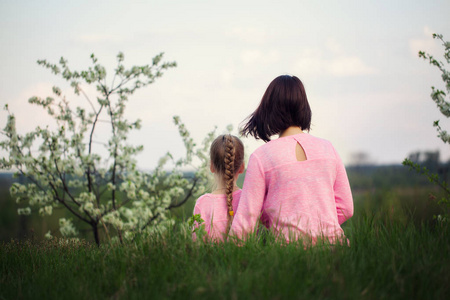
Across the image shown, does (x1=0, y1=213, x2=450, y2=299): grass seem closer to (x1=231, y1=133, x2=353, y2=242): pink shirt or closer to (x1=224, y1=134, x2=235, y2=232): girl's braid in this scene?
(x1=231, y1=133, x2=353, y2=242): pink shirt

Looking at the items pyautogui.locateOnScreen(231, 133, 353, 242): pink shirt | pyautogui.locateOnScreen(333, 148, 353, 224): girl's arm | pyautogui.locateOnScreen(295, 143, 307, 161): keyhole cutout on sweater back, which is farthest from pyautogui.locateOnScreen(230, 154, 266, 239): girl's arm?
pyautogui.locateOnScreen(333, 148, 353, 224): girl's arm

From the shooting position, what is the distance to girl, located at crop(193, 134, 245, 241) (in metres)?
3.13

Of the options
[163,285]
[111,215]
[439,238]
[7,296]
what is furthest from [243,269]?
[111,215]

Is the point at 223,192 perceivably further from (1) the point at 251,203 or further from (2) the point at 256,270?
(2) the point at 256,270

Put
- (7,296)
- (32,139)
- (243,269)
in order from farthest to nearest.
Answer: (32,139)
(7,296)
(243,269)

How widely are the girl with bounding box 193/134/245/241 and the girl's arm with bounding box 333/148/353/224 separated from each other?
0.77 m

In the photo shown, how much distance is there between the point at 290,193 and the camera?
269 cm

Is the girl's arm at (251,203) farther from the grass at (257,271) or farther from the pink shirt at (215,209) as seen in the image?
the pink shirt at (215,209)

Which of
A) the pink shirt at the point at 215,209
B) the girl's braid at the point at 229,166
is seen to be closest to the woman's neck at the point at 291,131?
the girl's braid at the point at 229,166

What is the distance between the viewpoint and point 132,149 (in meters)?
5.80

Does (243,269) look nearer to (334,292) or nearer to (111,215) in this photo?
(334,292)

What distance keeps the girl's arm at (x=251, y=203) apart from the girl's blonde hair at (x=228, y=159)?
349 millimetres

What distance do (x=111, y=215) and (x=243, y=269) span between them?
3.38 metres

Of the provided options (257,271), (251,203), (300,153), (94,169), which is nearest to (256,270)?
(257,271)
